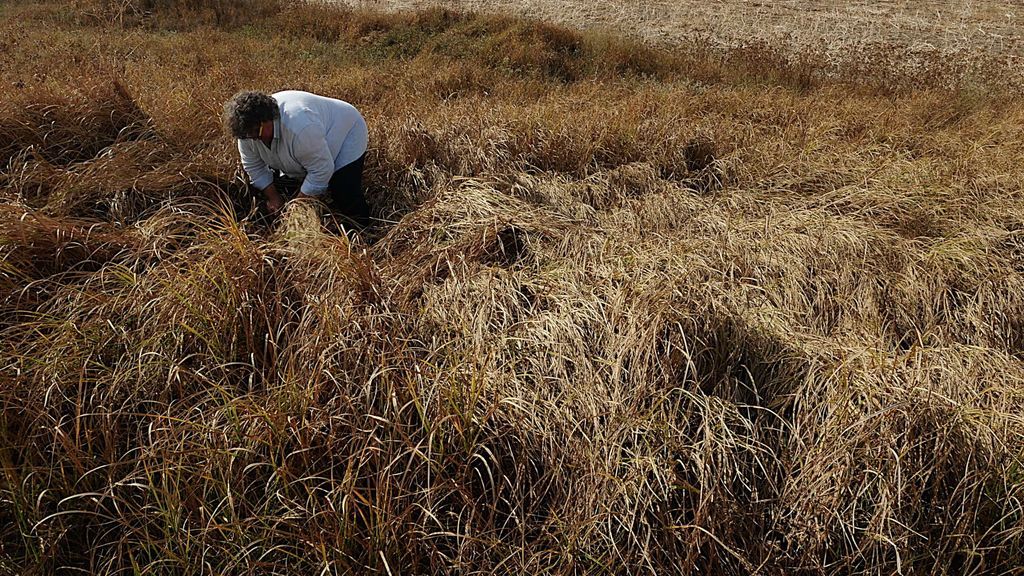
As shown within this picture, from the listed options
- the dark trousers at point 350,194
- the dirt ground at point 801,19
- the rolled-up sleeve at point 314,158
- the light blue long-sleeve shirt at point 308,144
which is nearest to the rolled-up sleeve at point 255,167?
the light blue long-sleeve shirt at point 308,144

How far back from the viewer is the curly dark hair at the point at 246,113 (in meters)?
3.04

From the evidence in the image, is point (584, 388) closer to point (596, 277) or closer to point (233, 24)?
point (596, 277)

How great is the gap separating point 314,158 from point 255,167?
419mm

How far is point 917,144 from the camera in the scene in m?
5.16

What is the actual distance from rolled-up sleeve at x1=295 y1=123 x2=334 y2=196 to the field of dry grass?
21 cm

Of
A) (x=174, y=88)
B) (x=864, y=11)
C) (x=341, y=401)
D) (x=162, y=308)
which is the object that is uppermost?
(x=864, y=11)

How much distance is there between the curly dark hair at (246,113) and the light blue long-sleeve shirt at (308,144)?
19 centimetres

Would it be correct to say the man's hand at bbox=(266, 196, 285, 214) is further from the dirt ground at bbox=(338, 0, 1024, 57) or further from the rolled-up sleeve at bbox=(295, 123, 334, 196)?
the dirt ground at bbox=(338, 0, 1024, 57)

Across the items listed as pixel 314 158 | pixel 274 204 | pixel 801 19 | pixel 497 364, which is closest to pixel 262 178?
pixel 274 204

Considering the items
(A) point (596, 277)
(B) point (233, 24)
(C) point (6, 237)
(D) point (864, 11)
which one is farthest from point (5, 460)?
(D) point (864, 11)

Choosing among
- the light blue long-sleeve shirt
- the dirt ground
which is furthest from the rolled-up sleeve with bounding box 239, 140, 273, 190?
the dirt ground

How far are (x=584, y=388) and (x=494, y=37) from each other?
8.24 meters

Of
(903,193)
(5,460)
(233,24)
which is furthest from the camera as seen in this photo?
(233,24)

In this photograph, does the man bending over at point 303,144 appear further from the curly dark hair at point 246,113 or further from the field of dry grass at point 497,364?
the field of dry grass at point 497,364
